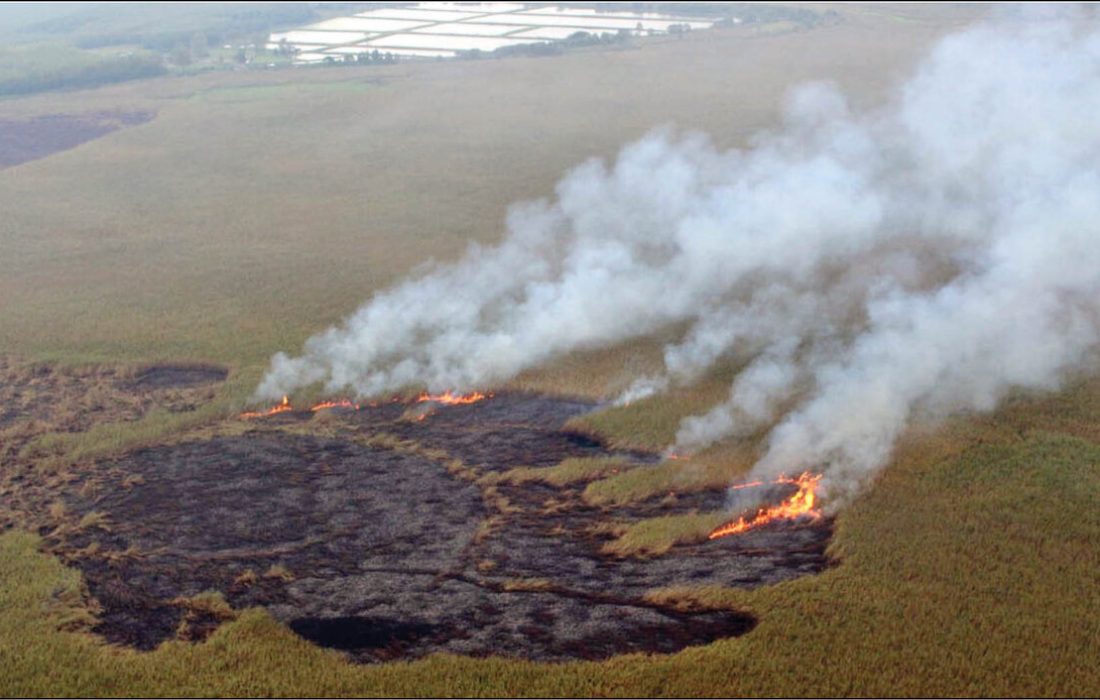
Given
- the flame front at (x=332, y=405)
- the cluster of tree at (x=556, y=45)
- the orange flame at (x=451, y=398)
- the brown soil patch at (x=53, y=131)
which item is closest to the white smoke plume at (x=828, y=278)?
the orange flame at (x=451, y=398)

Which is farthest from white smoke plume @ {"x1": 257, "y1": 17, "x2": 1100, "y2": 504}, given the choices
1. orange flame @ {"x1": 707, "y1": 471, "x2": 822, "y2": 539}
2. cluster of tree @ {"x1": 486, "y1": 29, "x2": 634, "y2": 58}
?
cluster of tree @ {"x1": 486, "y1": 29, "x2": 634, "y2": 58}

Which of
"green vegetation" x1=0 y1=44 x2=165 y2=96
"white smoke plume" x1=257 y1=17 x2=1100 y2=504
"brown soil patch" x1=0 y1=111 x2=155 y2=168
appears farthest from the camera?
"green vegetation" x1=0 y1=44 x2=165 y2=96

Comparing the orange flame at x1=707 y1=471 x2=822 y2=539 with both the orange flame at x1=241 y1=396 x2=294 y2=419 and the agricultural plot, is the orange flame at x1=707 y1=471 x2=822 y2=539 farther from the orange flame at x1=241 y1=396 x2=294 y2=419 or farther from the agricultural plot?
the agricultural plot

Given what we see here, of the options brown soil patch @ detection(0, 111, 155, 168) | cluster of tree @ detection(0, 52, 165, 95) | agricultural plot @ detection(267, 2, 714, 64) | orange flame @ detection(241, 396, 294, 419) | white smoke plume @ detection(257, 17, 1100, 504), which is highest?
agricultural plot @ detection(267, 2, 714, 64)

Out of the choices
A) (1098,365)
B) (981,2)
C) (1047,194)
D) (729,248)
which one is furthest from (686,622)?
(981,2)

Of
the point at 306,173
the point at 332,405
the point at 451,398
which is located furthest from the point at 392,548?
the point at 306,173

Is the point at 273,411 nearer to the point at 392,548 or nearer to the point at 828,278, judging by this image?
the point at 392,548
